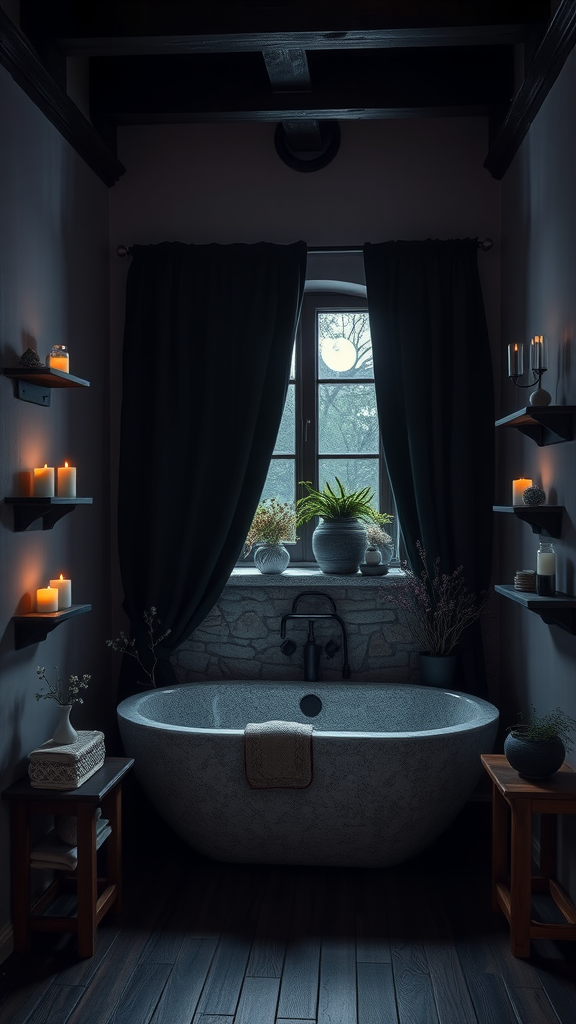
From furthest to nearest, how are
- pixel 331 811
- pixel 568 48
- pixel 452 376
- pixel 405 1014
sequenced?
pixel 452 376 → pixel 331 811 → pixel 568 48 → pixel 405 1014

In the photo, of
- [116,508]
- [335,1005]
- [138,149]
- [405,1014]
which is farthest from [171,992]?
[138,149]

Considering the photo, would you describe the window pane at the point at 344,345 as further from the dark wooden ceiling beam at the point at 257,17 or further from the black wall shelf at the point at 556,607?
the black wall shelf at the point at 556,607

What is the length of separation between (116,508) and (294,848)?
1.80 m

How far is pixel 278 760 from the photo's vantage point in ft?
9.65

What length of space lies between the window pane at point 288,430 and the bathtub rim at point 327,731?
1.19 metres

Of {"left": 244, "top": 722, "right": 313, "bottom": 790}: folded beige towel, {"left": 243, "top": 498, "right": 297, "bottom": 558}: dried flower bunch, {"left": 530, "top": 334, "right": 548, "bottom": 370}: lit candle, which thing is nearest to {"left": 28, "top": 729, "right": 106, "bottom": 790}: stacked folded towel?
{"left": 244, "top": 722, "right": 313, "bottom": 790}: folded beige towel

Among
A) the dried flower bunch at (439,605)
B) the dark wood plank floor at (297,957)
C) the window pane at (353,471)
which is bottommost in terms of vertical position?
the dark wood plank floor at (297,957)

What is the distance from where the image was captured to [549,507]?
2859 mm

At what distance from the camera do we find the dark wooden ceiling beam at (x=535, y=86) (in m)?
2.64

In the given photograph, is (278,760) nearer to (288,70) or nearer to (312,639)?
(312,639)

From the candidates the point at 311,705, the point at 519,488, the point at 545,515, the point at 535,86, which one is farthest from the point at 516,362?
the point at 311,705

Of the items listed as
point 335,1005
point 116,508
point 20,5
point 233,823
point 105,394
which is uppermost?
point 20,5

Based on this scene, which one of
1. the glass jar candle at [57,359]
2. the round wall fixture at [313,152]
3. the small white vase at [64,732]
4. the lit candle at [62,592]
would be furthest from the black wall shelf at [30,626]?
the round wall fixture at [313,152]

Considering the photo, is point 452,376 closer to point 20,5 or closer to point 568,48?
point 568,48
